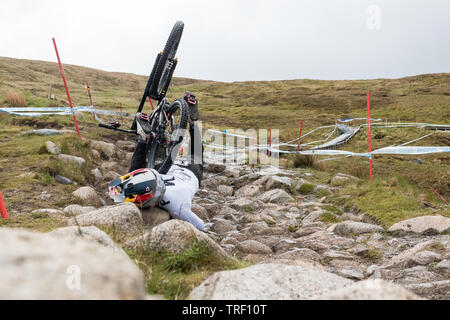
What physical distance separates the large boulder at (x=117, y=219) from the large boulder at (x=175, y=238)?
79 centimetres

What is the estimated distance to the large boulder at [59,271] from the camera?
1.54 metres

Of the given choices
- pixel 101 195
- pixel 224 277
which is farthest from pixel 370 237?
pixel 101 195

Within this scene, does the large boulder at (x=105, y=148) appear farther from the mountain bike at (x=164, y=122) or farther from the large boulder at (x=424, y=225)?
the large boulder at (x=424, y=225)

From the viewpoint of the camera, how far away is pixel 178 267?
3178mm

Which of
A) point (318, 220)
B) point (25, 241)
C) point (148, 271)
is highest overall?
point (25, 241)

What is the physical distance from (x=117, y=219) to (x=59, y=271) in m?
2.65

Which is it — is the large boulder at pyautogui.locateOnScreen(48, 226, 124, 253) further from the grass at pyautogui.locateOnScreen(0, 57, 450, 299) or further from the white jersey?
the white jersey

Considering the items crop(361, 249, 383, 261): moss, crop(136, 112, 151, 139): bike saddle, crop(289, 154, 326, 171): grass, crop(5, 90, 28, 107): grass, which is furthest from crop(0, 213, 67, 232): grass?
crop(5, 90, 28, 107): grass

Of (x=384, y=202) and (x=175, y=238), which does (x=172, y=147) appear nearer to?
(x=175, y=238)

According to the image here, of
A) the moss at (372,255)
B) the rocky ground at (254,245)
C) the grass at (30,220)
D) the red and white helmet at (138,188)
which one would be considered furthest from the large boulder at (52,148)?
the moss at (372,255)
